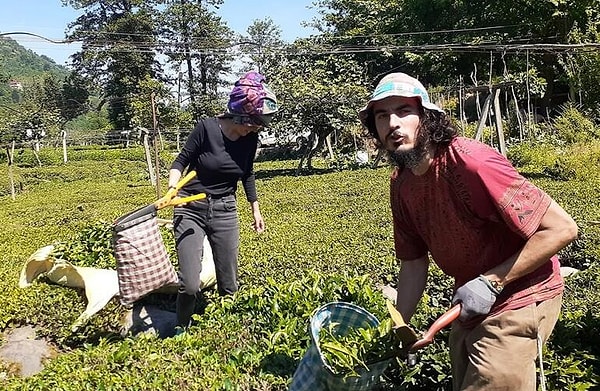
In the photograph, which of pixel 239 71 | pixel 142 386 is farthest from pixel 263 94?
pixel 239 71

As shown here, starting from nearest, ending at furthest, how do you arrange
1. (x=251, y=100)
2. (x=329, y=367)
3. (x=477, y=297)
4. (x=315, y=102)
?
(x=477, y=297), (x=329, y=367), (x=251, y=100), (x=315, y=102)

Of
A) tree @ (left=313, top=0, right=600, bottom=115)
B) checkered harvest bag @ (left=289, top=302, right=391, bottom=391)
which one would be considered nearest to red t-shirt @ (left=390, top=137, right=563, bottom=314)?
checkered harvest bag @ (left=289, top=302, right=391, bottom=391)

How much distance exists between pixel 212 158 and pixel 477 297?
2572 mm

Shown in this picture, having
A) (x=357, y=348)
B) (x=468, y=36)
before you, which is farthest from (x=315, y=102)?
(x=357, y=348)

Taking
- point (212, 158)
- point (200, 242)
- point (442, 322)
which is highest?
point (212, 158)

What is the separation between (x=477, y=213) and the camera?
2125 millimetres

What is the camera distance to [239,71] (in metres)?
39.3

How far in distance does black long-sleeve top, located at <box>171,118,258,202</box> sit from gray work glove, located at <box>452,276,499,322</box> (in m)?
2.50

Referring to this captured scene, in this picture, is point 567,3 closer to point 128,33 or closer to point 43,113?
point 128,33

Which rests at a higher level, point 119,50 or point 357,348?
point 119,50

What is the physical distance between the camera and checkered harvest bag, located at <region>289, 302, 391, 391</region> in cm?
241

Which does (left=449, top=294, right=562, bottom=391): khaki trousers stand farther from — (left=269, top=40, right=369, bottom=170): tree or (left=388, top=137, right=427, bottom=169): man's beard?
(left=269, top=40, right=369, bottom=170): tree

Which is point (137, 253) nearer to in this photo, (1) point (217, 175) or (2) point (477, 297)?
(1) point (217, 175)

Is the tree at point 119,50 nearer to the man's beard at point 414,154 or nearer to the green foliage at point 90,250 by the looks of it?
the green foliage at point 90,250
